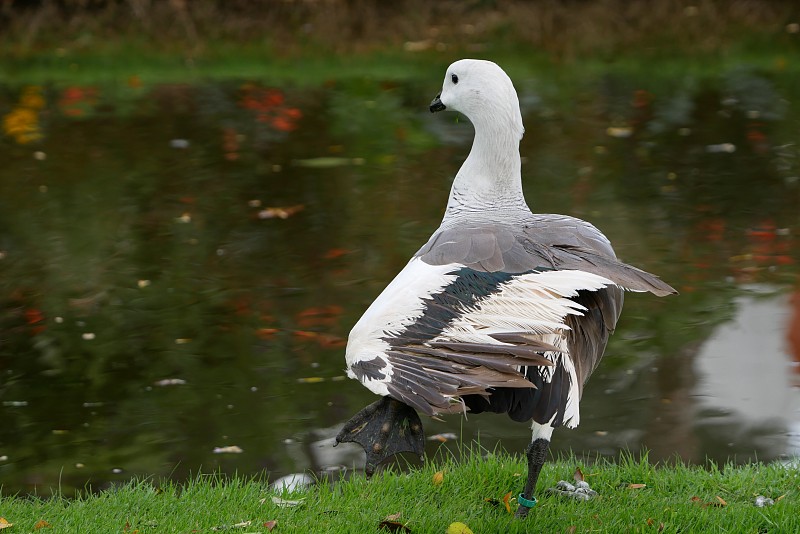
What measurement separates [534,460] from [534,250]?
72 centimetres

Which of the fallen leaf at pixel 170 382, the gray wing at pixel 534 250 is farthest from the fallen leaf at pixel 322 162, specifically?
the gray wing at pixel 534 250

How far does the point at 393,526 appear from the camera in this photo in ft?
11.9

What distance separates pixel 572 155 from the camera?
355 inches

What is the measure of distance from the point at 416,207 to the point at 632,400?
3273 mm

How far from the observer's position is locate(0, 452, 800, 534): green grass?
12.0ft

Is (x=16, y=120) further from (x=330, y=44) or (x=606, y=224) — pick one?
(x=606, y=224)

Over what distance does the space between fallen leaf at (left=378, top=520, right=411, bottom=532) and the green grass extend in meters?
0.03

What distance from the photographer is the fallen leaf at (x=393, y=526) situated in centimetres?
362

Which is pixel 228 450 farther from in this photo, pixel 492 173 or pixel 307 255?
pixel 307 255

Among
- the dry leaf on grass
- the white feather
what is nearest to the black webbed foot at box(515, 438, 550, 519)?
the dry leaf on grass

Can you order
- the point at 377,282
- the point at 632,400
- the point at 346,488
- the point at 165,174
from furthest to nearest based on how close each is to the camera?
the point at 165,174
the point at 377,282
the point at 632,400
the point at 346,488

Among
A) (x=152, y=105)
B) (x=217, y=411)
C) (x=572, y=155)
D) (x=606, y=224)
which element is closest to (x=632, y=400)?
(x=217, y=411)

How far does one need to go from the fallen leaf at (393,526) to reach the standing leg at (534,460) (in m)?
0.41

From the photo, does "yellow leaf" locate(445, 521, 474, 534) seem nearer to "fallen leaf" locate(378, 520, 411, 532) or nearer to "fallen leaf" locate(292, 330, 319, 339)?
"fallen leaf" locate(378, 520, 411, 532)
